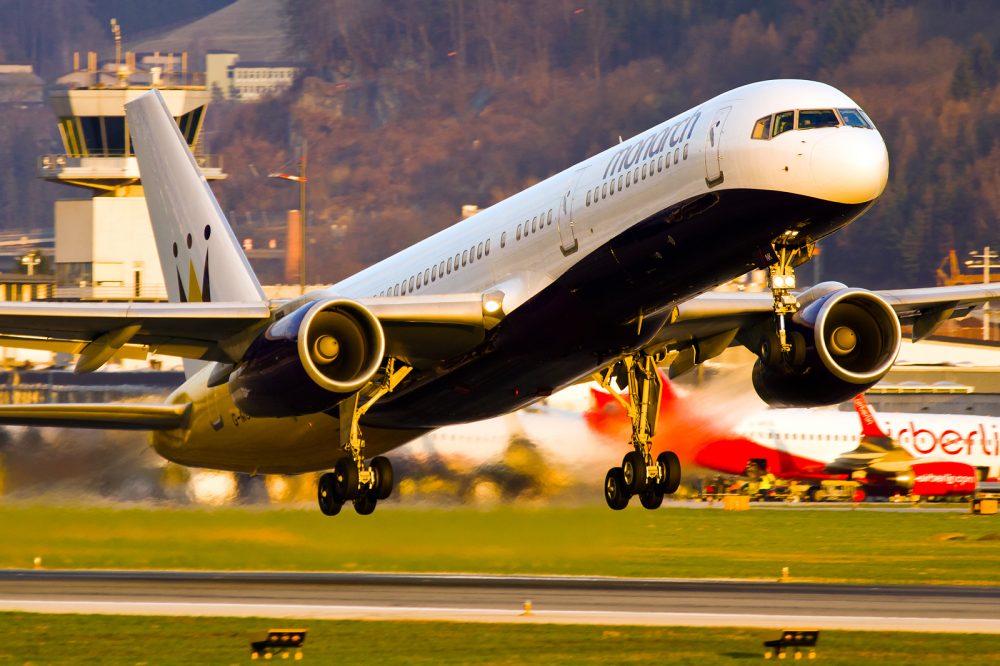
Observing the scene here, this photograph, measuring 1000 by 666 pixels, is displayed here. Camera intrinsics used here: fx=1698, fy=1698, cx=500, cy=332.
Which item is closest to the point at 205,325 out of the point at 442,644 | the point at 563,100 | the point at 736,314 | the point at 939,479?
the point at 442,644

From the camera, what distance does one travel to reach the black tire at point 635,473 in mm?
33031

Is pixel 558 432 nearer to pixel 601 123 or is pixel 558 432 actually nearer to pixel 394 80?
pixel 601 123

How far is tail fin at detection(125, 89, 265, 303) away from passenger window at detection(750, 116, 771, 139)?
14.6m

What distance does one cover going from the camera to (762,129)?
25.7 meters

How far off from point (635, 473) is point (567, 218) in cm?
662

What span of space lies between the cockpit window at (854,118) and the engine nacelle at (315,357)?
28.8 ft

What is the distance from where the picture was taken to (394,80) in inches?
5920

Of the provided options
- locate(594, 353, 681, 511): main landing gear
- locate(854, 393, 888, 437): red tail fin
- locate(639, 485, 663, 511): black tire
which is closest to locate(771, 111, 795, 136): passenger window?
locate(594, 353, 681, 511): main landing gear

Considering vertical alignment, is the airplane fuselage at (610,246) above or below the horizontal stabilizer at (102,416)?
above

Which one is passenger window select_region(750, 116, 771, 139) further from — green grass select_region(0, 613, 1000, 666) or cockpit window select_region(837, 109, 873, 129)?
green grass select_region(0, 613, 1000, 666)

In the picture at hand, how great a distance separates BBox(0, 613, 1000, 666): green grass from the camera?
94.5 ft

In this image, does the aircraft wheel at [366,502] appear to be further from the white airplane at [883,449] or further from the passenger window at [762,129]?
the white airplane at [883,449]

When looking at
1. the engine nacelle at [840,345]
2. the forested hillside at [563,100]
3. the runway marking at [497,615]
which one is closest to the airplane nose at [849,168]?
the engine nacelle at [840,345]

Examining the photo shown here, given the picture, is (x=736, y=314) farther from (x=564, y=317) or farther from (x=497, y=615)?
(x=497, y=615)
